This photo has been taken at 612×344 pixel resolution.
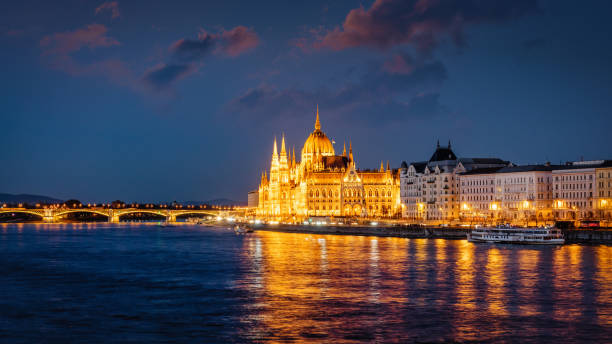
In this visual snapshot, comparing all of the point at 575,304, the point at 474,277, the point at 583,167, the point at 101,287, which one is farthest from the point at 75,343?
the point at 583,167

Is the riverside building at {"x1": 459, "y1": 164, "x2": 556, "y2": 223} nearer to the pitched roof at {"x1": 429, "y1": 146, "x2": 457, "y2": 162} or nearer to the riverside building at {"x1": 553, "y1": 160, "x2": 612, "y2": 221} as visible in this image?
the riverside building at {"x1": 553, "y1": 160, "x2": 612, "y2": 221}

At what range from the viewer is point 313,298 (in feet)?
132

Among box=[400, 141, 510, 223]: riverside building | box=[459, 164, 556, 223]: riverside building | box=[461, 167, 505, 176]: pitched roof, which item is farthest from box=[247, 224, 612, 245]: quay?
box=[461, 167, 505, 176]: pitched roof

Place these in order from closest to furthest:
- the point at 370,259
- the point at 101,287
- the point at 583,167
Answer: the point at 101,287
the point at 370,259
the point at 583,167

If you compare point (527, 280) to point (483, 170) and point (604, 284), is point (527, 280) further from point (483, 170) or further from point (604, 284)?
point (483, 170)

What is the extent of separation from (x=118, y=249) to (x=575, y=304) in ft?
185

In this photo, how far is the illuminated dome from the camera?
638ft

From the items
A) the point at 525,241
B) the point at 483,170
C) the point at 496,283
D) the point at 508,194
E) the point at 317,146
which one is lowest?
the point at 496,283

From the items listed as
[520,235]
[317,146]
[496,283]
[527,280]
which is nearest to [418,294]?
[496,283]

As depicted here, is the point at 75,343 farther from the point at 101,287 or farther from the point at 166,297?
the point at 101,287

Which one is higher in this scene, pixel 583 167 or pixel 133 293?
pixel 583 167

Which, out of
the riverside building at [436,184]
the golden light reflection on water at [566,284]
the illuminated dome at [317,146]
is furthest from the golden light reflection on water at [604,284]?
the illuminated dome at [317,146]

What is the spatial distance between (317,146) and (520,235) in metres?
116

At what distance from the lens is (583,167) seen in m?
108
